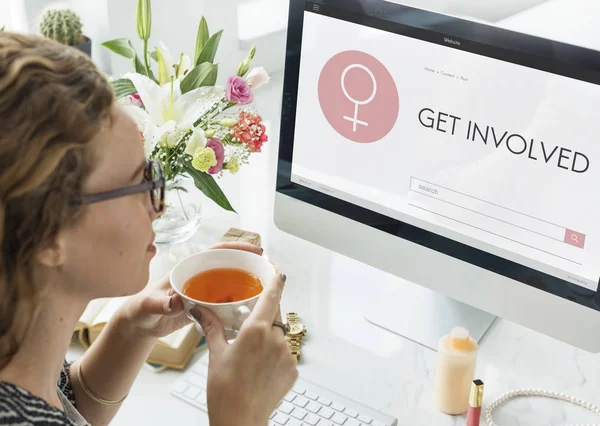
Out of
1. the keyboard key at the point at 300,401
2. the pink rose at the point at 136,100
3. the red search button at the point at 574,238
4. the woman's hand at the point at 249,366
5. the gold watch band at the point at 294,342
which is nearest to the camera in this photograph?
the woman's hand at the point at 249,366

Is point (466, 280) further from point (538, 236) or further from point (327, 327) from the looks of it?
point (327, 327)

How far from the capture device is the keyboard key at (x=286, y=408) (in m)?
1.09

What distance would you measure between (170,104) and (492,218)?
0.57 meters

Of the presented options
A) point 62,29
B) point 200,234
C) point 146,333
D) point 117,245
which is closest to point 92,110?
point 117,245

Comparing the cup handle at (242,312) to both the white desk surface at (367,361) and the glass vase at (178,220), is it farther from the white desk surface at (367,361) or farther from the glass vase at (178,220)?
the glass vase at (178,220)

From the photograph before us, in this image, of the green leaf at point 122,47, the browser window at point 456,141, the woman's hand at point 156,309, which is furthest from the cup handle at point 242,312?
the green leaf at point 122,47

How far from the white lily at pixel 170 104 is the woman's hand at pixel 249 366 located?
45 cm

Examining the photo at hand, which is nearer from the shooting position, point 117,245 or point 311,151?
point 117,245

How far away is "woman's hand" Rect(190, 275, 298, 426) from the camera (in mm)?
876

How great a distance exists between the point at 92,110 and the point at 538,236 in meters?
0.60

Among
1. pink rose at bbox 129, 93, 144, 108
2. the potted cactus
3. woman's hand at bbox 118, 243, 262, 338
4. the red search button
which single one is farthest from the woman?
the potted cactus

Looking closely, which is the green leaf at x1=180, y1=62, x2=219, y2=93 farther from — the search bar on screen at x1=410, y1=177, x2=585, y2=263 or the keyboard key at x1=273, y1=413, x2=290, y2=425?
the keyboard key at x1=273, y1=413, x2=290, y2=425

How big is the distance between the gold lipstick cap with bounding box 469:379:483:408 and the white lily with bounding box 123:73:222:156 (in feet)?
1.90

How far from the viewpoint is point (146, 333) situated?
3.48 ft
